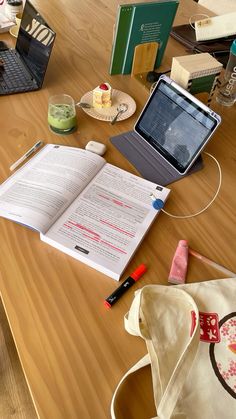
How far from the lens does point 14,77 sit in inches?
43.9

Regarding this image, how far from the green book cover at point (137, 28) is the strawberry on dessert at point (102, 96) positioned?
17 cm

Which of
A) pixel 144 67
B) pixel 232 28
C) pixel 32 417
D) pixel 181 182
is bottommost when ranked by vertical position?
pixel 32 417

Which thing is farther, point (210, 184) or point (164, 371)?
point (210, 184)

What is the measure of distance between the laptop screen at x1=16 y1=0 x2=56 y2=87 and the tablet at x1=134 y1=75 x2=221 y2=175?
0.35 metres

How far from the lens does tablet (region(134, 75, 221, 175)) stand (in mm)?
861

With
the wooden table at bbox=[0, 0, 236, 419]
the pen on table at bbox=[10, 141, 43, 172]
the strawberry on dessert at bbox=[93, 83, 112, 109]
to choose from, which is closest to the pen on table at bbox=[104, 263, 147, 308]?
the wooden table at bbox=[0, 0, 236, 419]

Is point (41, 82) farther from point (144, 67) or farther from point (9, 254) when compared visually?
point (9, 254)

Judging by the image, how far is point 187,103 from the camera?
0.88 metres

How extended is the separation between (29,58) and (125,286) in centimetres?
83

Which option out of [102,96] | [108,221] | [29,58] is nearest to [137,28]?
[102,96]

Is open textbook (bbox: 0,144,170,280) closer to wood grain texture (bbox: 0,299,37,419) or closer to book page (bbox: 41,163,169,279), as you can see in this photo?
book page (bbox: 41,163,169,279)

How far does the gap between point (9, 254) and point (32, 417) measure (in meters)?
0.61

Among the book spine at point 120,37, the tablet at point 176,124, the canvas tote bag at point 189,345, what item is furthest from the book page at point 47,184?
the book spine at point 120,37

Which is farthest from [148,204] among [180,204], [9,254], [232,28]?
[232,28]
